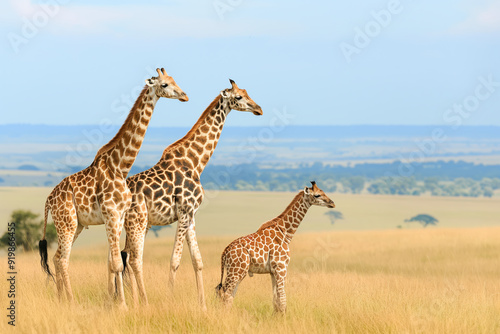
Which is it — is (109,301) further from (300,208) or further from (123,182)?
(300,208)

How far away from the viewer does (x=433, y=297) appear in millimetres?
12672

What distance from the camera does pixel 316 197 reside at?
11.0 m

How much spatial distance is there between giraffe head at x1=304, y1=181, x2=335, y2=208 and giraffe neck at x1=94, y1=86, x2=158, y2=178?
9.19 feet

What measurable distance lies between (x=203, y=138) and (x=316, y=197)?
209 centimetres

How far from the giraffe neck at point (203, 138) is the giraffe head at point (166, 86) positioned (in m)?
1.29

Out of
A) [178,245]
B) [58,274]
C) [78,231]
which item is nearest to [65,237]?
[78,231]

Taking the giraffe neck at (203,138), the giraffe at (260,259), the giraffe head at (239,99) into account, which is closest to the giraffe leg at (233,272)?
the giraffe at (260,259)

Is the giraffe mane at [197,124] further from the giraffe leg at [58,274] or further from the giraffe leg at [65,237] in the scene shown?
the giraffe leg at [58,274]

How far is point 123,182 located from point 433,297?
621 centimetres

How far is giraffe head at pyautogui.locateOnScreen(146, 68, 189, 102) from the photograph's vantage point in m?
9.99

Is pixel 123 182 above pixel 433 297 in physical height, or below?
above

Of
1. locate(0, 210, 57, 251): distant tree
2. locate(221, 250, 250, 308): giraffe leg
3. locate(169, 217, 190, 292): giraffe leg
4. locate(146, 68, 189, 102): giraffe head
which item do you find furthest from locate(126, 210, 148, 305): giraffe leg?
locate(0, 210, 57, 251): distant tree

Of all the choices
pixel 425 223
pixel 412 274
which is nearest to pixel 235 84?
pixel 412 274

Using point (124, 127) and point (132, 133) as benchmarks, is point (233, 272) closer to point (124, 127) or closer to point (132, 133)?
point (132, 133)
